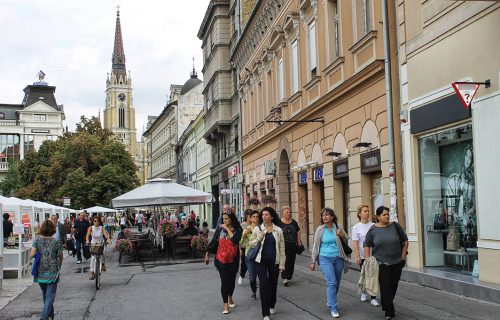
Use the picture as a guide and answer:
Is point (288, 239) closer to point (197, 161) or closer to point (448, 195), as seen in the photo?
point (448, 195)

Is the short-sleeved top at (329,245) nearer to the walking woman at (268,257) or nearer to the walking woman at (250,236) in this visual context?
the walking woman at (268,257)

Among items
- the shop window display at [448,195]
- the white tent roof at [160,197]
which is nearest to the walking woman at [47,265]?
the shop window display at [448,195]

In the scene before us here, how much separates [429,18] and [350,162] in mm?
5778

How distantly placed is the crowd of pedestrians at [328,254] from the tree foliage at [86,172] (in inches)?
1808

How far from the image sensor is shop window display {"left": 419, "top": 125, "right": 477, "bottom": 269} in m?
11.6

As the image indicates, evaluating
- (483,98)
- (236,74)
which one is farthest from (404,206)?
(236,74)

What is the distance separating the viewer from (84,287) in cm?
1427

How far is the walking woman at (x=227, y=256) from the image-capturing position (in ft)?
31.8

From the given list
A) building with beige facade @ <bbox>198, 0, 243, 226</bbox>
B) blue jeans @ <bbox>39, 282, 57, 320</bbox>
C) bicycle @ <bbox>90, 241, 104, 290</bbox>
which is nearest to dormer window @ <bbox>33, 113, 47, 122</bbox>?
building with beige facade @ <bbox>198, 0, 243, 226</bbox>

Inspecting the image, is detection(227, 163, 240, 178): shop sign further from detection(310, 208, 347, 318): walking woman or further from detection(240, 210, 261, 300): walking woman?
detection(310, 208, 347, 318): walking woman

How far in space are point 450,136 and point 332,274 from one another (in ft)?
15.2

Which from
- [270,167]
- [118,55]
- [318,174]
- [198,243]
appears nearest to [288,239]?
[198,243]

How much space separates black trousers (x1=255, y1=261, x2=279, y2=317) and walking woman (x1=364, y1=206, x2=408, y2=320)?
5.16 ft

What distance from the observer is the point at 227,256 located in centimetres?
972
